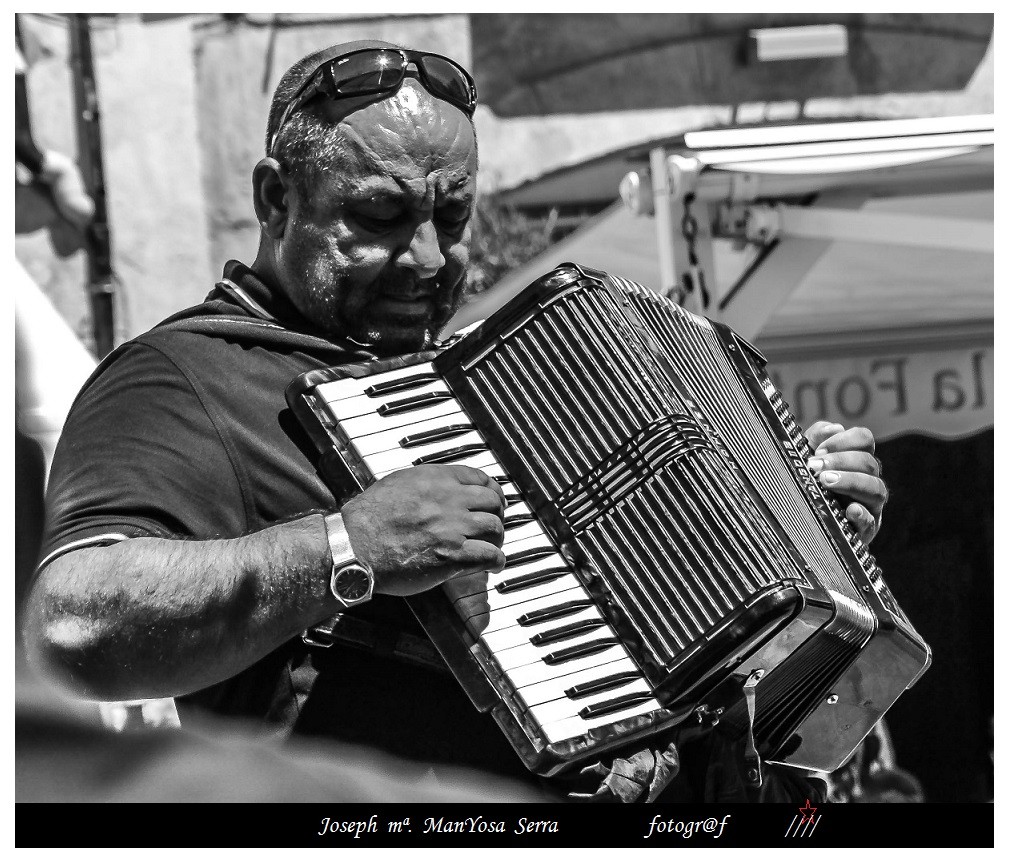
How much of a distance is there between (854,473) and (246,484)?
3.00 ft

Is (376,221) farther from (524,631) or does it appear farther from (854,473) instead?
(854,473)

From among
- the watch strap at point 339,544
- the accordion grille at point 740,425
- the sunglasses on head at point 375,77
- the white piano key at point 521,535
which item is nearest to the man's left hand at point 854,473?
the accordion grille at point 740,425

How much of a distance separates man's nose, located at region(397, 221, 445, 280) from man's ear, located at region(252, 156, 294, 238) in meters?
0.17

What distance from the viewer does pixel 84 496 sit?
4.77 feet

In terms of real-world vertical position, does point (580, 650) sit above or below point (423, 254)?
below

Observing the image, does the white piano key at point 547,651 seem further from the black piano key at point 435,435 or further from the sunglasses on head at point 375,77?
the sunglasses on head at point 375,77

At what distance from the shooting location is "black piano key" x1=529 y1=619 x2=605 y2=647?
1496mm

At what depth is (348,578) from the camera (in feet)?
4.70

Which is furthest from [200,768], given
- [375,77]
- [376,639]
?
[375,77]

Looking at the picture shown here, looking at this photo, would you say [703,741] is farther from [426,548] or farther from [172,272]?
[172,272]

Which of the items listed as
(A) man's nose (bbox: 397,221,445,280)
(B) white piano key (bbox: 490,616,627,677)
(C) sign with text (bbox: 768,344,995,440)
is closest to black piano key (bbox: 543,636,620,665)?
(B) white piano key (bbox: 490,616,627,677)

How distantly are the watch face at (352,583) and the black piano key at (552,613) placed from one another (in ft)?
0.56

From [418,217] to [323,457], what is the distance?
1.08 feet

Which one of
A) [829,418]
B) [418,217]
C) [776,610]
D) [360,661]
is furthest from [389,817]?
[829,418]
